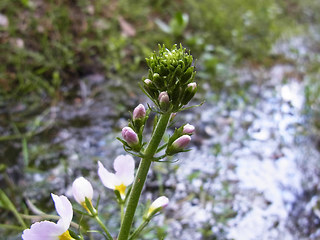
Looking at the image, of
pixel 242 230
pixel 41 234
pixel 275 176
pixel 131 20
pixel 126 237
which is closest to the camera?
pixel 41 234

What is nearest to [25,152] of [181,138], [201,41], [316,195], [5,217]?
[5,217]

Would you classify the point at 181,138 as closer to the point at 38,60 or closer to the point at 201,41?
the point at 38,60

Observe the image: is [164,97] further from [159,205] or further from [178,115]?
[178,115]

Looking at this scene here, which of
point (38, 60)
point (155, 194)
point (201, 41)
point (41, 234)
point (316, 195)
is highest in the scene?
point (201, 41)

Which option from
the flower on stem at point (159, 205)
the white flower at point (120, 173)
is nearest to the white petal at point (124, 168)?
the white flower at point (120, 173)

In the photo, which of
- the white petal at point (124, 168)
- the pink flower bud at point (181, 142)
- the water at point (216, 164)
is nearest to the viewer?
the pink flower bud at point (181, 142)

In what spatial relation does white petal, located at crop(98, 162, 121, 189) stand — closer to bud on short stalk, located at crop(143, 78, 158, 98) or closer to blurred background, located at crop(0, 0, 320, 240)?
bud on short stalk, located at crop(143, 78, 158, 98)

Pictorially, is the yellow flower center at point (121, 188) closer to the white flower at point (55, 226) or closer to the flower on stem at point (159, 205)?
the flower on stem at point (159, 205)
